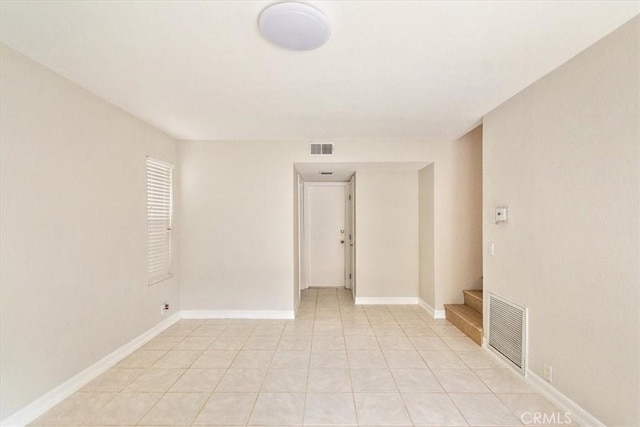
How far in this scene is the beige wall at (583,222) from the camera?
1549 millimetres

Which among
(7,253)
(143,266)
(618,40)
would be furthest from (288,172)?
(618,40)

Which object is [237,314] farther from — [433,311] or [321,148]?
[433,311]

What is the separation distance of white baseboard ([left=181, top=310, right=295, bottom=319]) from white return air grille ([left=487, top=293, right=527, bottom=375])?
2381 mm

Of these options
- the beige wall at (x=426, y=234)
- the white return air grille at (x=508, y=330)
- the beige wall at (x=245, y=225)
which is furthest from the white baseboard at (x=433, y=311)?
the white return air grille at (x=508, y=330)

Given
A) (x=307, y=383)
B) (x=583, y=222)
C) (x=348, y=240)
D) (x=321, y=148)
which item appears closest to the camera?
(x=583, y=222)

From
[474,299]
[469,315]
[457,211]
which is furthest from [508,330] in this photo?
[457,211]

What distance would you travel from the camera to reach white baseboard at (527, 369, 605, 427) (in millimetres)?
1766

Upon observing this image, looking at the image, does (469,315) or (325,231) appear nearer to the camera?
(469,315)

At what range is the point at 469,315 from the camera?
11.1 feet

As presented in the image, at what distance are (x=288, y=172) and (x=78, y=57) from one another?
7.66 ft

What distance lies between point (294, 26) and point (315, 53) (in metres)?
0.33

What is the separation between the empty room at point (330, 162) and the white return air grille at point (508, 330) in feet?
0.07

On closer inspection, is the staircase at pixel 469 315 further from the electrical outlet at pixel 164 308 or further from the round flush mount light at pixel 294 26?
the electrical outlet at pixel 164 308

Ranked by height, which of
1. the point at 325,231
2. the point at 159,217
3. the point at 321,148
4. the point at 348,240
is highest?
the point at 321,148
